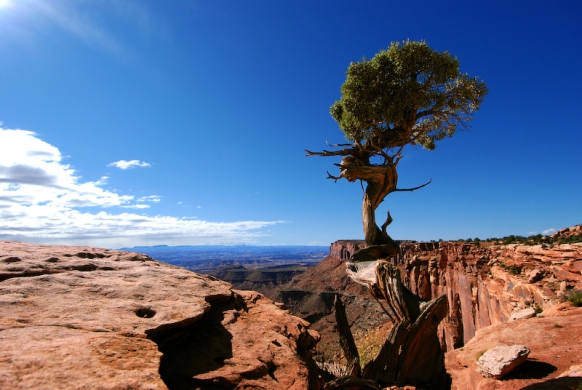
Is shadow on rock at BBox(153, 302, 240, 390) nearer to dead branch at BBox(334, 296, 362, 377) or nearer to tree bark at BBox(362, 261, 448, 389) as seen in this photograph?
dead branch at BBox(334, 296, 362, 377)

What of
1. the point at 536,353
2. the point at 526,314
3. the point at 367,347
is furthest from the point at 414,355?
the point at 367,347

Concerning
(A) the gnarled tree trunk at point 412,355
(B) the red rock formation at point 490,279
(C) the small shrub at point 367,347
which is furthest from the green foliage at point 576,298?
(A) the gnarled tree trunk at point 412,355

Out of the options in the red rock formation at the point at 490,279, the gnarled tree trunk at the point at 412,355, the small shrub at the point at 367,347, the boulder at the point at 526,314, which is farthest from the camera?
the small shrub at the point at 367,347

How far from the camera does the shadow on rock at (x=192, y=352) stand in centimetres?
372

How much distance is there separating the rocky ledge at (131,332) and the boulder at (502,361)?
7.25 m

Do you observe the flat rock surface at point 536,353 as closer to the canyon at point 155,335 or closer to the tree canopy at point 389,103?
the canyon at point 155,335

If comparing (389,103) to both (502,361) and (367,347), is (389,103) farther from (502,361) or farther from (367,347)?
(367,347)

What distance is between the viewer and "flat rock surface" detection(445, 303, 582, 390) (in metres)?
8.75

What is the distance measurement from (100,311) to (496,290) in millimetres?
28079

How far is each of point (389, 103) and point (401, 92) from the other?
54cm

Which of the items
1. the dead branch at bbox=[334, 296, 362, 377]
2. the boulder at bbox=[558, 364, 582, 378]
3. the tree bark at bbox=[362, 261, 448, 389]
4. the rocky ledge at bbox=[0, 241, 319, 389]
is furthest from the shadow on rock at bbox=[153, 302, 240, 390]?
the boulder at bbox=[558, 364, 582, 378]

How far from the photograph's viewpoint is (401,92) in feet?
35.0

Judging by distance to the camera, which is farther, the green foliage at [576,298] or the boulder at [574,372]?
the green foliage at [576,298]

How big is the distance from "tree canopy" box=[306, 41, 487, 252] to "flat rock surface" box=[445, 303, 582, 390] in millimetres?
5386
